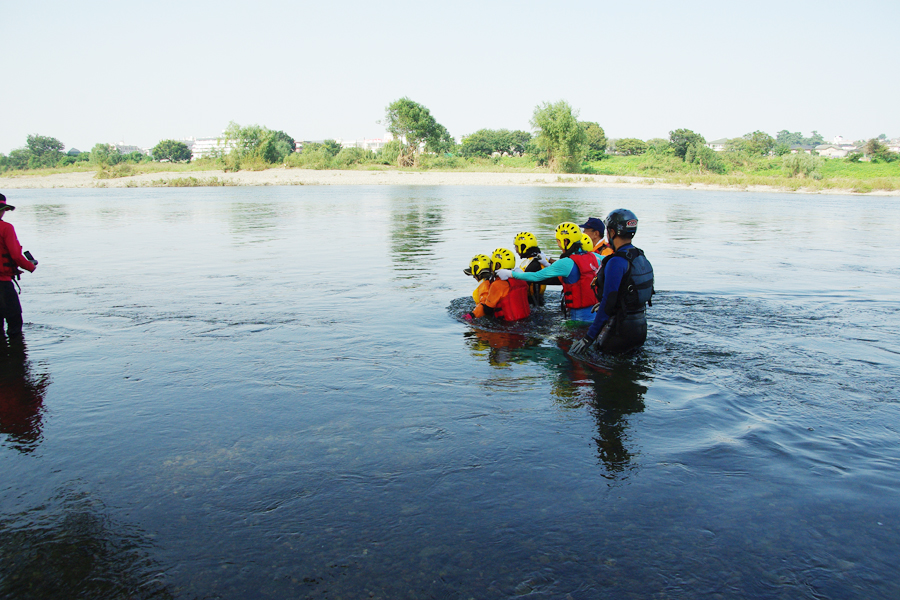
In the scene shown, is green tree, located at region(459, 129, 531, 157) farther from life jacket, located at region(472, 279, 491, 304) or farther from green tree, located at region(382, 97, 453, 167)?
life jacket, located at region(472, 279, 491, 304)

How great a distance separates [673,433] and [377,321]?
515 centimetres

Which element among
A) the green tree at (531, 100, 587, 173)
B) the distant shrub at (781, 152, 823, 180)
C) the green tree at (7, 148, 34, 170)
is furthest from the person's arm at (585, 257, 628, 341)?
the green tree at (7, 148, 34, 170)

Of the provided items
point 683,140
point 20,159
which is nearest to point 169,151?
point 20,159

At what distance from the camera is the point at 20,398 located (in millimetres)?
6090

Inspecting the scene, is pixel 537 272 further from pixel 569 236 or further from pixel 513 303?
pixel 513 303

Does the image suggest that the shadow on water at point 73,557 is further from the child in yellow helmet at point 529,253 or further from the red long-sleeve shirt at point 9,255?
the child in yellow helmet at point 529,253

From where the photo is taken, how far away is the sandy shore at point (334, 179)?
6656 centimetres

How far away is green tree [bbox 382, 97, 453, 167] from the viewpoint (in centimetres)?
9619

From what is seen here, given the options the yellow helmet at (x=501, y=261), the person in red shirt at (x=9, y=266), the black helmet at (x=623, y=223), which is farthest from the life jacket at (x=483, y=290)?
the person in red shirt at (x=9, y=266)

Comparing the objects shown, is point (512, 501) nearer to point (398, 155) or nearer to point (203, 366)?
point (203, 366)

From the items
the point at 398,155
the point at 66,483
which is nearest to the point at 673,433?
the point at 66,483

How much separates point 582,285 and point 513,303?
109cm

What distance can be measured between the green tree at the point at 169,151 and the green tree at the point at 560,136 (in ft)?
330

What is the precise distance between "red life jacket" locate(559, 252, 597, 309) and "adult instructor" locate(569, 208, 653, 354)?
1085 millimetres
